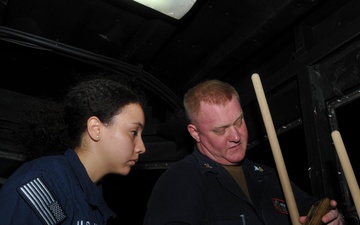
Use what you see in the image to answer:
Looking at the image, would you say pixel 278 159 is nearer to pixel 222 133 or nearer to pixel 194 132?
pixel 222 133

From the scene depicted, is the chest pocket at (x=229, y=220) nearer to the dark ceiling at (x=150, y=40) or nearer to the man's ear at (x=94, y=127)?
the man's ear at (x=94, y=127)

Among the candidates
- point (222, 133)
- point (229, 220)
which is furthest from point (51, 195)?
point (222, 133)

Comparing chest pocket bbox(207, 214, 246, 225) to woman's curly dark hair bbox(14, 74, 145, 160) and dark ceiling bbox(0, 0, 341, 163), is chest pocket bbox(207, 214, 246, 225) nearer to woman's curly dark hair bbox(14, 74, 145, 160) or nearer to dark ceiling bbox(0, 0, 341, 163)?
woman's curly dark hair bbox(14, 74, 145, 160)

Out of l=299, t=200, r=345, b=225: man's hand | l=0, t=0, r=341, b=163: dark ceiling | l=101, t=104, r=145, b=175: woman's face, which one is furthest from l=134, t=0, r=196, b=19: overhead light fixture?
l=299, t=200, r=345, b=225: man's hand

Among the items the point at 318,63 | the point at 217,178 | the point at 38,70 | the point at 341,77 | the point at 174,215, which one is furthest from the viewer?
the point at 38,70

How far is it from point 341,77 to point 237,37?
2.54ft

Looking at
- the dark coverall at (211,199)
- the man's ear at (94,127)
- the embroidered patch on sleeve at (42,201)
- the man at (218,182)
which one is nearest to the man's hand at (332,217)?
the man at (218,182)

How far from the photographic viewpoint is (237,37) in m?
2.69

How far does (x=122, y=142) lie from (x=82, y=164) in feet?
0.70

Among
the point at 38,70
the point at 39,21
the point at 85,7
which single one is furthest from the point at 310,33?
the point at 38,70

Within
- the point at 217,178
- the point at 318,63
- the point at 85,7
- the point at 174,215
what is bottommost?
the point at 174,215

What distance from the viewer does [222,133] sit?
6.79 ft

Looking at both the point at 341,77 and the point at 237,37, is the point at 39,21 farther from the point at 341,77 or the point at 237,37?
the point at 341,77

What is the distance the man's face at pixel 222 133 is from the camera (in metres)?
2.02
